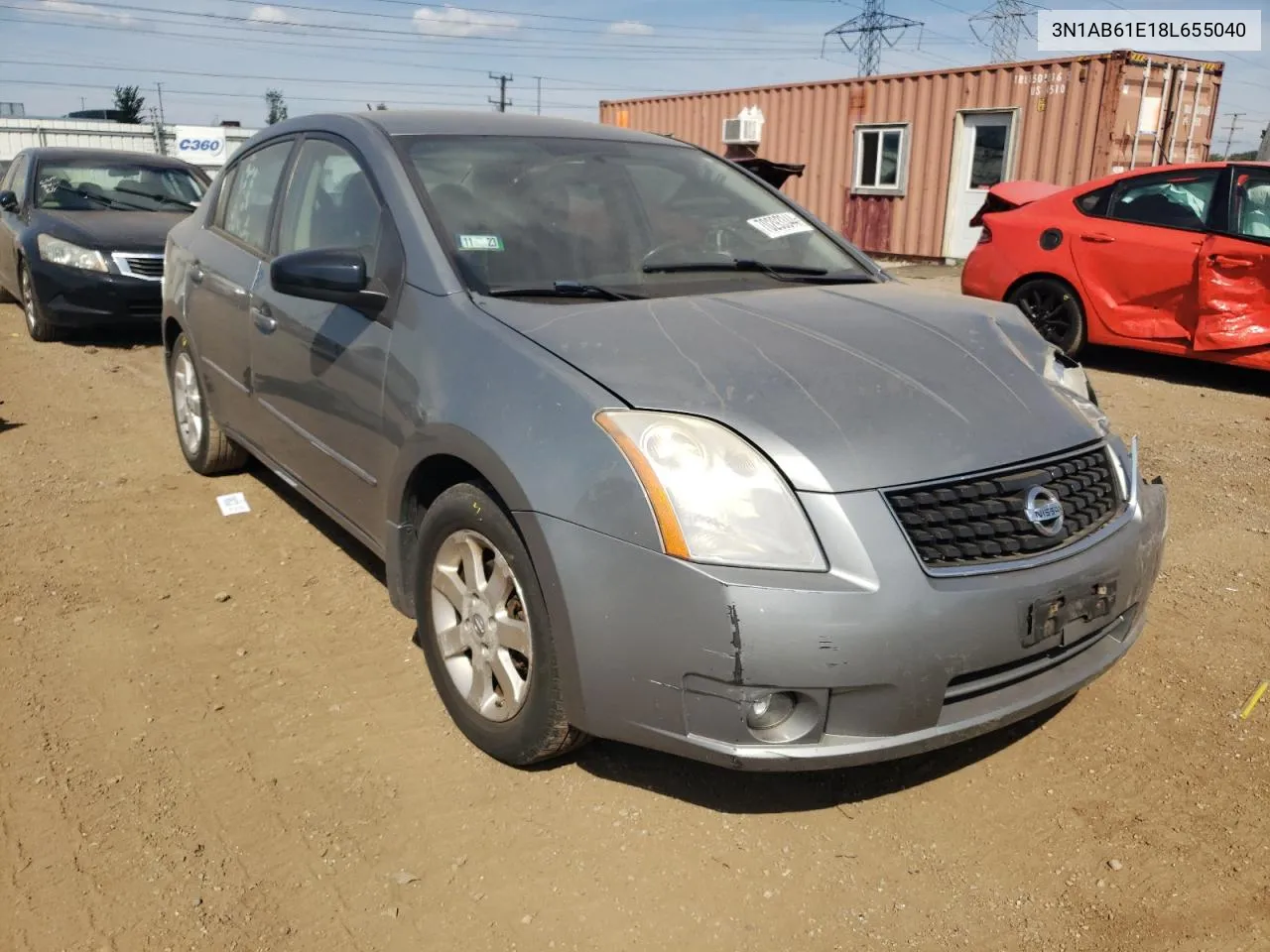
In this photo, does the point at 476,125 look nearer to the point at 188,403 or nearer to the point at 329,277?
the point at 329,277

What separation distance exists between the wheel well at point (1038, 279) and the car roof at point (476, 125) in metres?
4.66

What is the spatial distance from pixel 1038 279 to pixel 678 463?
6.39 meters

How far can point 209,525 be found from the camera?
14.5ft

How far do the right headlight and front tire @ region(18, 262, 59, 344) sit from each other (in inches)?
310

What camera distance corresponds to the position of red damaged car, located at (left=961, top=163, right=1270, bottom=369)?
6.68 meters

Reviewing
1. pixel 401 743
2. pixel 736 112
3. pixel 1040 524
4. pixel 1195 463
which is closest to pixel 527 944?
pixel 401 743

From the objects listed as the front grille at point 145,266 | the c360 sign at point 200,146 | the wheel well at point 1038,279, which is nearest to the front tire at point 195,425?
the front grille at point 145,266

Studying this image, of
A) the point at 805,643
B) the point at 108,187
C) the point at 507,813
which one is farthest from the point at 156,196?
the point at 805,643

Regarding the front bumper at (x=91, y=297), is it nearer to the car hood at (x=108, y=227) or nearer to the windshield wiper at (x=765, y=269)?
the car hood at (x=108, y=227)

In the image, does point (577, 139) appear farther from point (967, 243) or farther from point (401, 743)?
point (967, 243)

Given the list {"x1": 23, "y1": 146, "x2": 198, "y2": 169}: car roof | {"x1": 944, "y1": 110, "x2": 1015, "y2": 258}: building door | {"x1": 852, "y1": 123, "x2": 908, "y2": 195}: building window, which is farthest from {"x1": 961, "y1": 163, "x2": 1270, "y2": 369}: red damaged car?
{"x1": 852, "y1": 123, "x2": 908, "y2": 195}: building window

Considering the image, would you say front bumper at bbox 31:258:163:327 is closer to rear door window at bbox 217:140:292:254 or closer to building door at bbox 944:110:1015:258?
rear door window at bbox 217:140:292:254

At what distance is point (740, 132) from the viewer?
16656mm

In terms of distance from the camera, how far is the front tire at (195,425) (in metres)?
4.77
